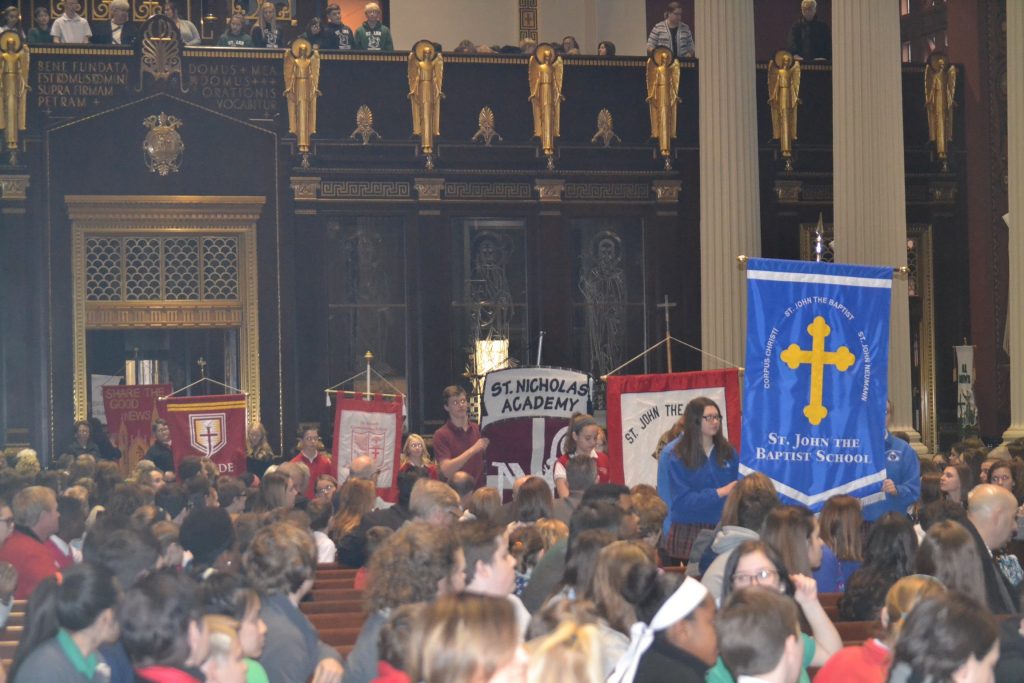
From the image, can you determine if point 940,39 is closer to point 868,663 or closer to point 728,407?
point 728,407

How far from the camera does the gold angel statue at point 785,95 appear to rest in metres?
20.6

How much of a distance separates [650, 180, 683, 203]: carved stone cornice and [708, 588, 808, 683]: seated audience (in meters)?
→ 15.8

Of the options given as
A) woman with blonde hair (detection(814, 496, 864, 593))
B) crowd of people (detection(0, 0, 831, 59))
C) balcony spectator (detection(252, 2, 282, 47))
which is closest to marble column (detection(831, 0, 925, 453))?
crowd of people (detection(0, 0, 831, 59))

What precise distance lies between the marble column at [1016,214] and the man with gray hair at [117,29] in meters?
10.3

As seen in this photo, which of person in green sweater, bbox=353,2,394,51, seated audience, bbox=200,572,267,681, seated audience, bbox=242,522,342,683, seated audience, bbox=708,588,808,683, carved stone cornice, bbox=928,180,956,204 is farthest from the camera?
carved stone cornice, bbox=928,180,956,204

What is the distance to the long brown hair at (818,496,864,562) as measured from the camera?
849 cm

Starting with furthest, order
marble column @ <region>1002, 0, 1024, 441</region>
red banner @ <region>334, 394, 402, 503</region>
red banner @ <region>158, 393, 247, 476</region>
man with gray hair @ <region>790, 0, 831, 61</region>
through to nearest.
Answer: man with gray hair @ <region>790, 0, 831, 61</region> < marble column @ <region>1002, 0, 1024, 441</region> < red banner @ <region>158, 393, 247, 476</region> < red banner @ <region>334, 394, 402, 503</region>

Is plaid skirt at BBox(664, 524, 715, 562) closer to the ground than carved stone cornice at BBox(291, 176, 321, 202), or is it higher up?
closer to the ground

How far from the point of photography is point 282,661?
6.27 meters

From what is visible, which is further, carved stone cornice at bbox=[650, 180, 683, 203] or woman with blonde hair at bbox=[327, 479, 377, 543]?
carved stone cornice at bbox=[650, 180, 683, 203]

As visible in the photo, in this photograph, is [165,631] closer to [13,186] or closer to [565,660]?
[565,660]

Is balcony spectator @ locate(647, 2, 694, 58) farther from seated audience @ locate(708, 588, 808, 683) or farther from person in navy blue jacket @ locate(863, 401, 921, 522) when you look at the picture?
seated audience @ locate(708, 588, 808, 683)

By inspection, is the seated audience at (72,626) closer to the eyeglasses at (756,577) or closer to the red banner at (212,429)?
the eyeglasses at (756,577)

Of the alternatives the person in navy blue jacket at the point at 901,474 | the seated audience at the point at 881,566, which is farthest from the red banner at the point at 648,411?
the seated audience at the point at 881,566
